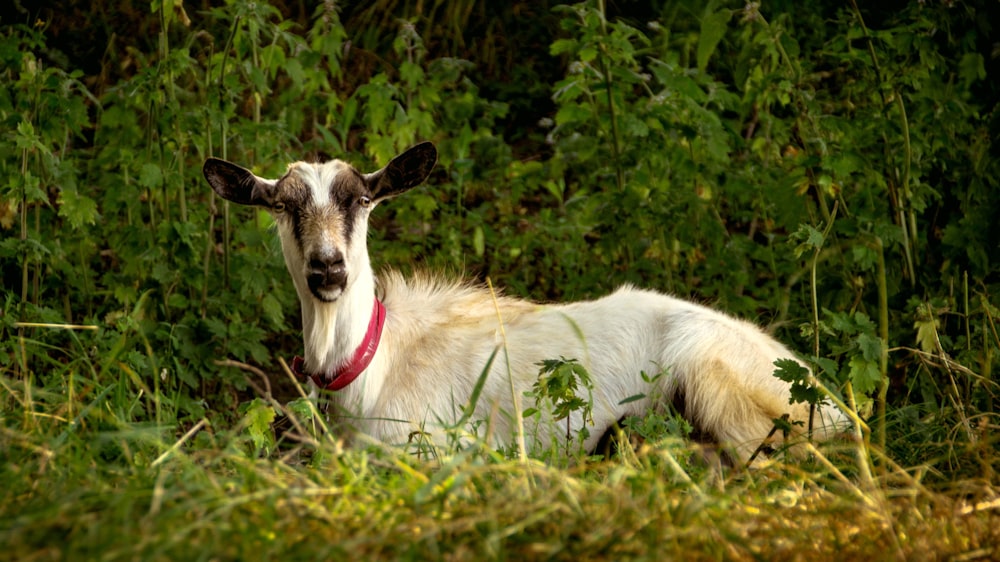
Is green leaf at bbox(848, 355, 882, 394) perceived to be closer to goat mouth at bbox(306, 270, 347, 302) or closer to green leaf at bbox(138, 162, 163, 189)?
goat mouth at bbox(306, 270, 347, 302)

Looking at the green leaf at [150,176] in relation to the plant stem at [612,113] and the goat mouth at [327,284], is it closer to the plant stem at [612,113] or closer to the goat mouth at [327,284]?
the goat mouth at [327,284]

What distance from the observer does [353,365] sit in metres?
4.70

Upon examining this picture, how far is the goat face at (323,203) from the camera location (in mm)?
4465

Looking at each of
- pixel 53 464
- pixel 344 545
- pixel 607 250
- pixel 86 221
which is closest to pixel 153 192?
pixel 86 221

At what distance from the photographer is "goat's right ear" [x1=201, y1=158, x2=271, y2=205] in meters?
4.76

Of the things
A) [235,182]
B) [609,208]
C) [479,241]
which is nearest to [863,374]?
[609,208]

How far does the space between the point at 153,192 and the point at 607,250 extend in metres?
2.34

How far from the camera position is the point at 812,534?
8.78ft

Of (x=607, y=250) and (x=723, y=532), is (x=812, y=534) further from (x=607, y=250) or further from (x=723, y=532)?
(x=607, y=250)

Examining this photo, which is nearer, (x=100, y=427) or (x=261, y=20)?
(x=100, y=427)

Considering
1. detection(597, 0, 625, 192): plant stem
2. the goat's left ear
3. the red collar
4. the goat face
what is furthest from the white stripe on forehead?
detection(597, 0, 625, 192): plant stem

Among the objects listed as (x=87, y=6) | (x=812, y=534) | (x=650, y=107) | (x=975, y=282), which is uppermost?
(x=87, y=6)

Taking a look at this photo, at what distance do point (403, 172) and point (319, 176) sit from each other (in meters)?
0.38

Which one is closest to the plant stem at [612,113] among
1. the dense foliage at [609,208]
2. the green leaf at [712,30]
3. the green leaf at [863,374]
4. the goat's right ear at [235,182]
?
the dense foliage at [609,208]
